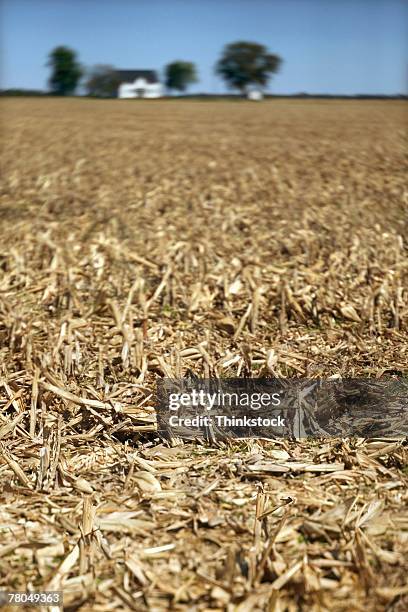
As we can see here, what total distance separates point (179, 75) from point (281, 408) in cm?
1734

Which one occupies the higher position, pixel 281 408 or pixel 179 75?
pixel 179 75

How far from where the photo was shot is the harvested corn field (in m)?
2.86

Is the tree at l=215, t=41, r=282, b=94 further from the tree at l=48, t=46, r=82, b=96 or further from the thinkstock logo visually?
the thinkstock logo

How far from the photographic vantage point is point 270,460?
12.1 ft

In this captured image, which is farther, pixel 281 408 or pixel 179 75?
pixel 179 75

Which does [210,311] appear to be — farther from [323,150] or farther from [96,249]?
[323,150]

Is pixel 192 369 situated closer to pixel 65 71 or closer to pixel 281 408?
pixel 281 408

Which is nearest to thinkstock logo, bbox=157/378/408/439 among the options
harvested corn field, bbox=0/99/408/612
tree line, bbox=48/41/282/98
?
harvested corn field, bbox=0/99/408/612

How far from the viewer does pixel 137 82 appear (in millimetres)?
20156

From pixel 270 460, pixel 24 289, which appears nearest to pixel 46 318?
pixel 24 289

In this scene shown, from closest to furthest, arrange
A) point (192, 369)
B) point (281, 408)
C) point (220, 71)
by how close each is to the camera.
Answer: point (281, 408) < point (192, 369) < point (220, 71)

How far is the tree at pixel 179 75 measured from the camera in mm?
19178

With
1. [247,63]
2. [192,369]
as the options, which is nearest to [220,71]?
[247,63]

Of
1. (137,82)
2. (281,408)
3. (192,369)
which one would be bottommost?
(281,408)
